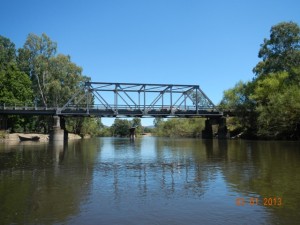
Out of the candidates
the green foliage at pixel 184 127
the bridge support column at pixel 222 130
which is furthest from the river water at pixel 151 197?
the green foliage at pixel 184 127

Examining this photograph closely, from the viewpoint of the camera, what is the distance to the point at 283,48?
75.0 m

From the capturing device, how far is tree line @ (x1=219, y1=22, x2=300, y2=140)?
5907cm

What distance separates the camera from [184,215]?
9.42 m

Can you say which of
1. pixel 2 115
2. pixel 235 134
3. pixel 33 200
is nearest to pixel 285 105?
pixel 235 134

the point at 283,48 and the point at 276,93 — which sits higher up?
the point at 283,48

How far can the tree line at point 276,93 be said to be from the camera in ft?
194

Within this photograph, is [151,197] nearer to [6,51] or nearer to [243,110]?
[243,110]

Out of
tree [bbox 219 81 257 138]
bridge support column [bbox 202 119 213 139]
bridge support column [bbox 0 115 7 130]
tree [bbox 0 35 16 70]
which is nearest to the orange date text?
tree [bbox 219 81 257 138]

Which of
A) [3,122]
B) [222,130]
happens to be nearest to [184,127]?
[222,130]

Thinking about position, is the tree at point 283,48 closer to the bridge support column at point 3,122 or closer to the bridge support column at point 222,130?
the bridge support column at point 222,130

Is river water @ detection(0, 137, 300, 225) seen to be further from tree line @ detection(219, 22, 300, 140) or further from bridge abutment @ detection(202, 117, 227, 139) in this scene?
bridge abutment @ detection(202, 117, 227, 139)

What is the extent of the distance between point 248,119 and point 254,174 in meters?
68.1

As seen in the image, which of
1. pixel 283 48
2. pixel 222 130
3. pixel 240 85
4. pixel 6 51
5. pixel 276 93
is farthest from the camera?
pixel 240 85

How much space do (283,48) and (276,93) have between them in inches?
598
